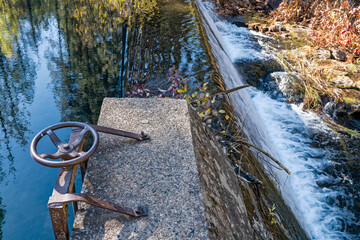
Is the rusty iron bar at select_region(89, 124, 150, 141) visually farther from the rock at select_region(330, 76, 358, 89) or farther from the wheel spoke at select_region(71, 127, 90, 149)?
the rock at select_region(330, 76, 358, 89)

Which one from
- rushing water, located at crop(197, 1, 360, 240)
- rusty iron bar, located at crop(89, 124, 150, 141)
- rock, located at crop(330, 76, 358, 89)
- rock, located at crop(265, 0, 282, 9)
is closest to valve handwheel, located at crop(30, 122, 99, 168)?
rusty iron bar, located at crop(89, 124, 150, 141)

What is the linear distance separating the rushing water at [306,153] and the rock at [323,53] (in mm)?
1125

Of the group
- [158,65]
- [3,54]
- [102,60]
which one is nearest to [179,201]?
[158,65]

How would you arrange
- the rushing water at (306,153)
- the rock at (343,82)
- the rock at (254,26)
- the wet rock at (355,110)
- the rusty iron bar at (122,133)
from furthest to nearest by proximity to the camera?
the rock at (254,26), the rock at (343,82), the wet rock at (355,110), the rushing water at (306,153), the rusty iron bar at (122,133)

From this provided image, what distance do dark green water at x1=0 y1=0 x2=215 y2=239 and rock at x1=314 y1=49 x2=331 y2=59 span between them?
9.68ft

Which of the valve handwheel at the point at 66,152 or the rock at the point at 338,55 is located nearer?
the valve handwheel at the point at 66,152

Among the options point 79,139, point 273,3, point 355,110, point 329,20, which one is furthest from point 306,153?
point 273,3

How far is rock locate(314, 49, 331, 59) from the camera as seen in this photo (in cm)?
663

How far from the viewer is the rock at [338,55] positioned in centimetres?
658

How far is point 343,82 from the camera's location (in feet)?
19.4

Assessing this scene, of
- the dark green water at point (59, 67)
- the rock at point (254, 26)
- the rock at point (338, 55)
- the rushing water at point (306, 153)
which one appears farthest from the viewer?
the rock at point (254, 26)

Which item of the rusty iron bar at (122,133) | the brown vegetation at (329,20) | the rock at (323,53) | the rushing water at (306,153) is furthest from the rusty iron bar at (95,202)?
the brown vegetation at (329,20)

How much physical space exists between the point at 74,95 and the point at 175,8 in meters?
3.65

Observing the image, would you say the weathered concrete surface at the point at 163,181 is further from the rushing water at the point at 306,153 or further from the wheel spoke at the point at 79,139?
the rushing water at the point at 306,153
